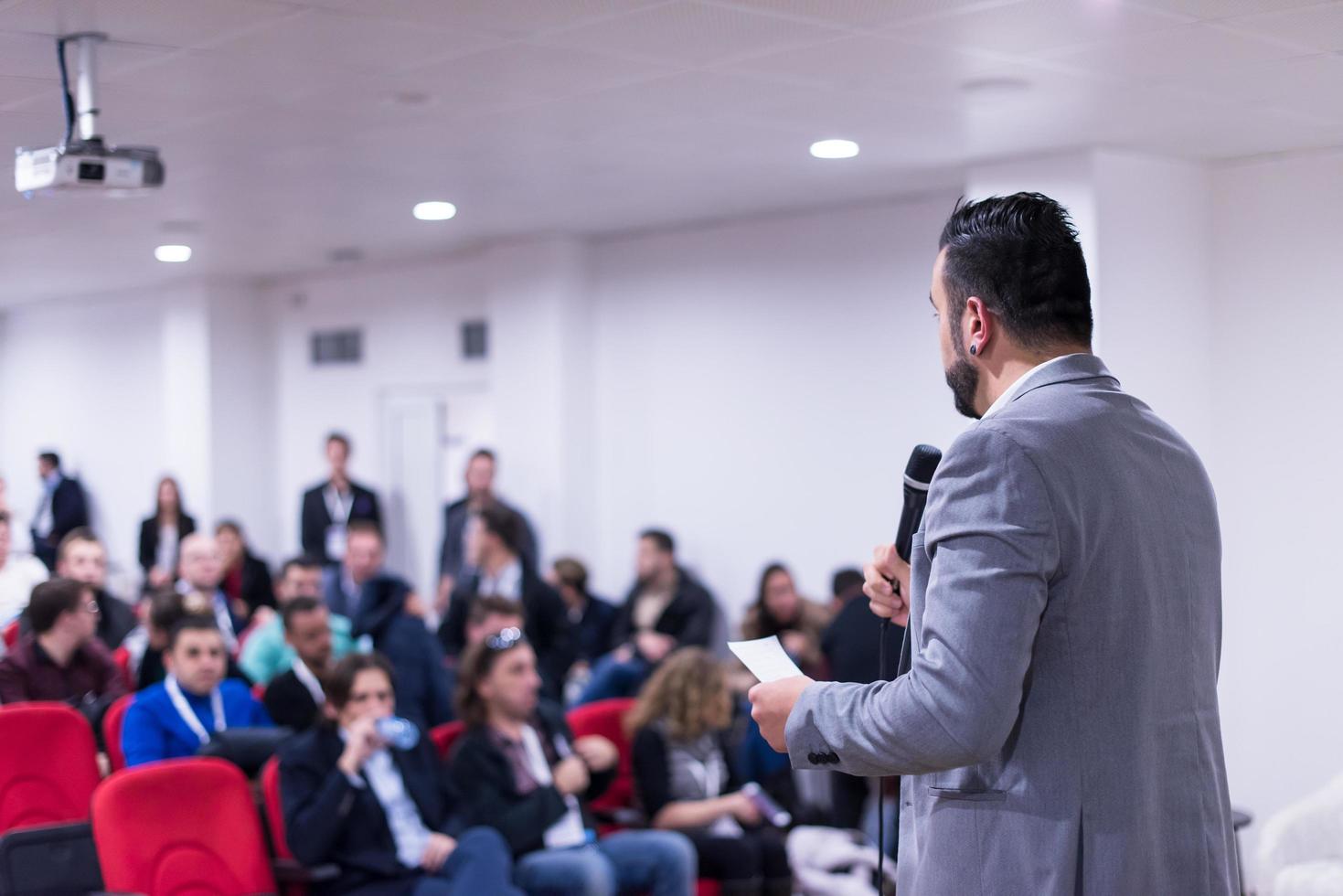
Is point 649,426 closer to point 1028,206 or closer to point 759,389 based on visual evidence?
point 759,389

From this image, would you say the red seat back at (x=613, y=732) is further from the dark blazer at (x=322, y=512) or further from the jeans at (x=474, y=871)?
the dark blazer at (x=322, y=512)

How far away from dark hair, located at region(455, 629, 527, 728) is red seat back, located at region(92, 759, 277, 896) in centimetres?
76

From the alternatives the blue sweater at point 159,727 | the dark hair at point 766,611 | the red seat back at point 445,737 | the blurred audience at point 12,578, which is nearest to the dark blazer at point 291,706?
the blue sweater at point 159,727

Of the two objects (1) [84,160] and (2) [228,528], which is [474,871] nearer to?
(1) [84,160]

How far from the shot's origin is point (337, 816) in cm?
425

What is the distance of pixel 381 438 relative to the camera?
10.1 metres

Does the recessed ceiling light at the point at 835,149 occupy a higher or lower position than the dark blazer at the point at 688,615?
higher

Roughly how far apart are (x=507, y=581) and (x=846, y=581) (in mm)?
1759

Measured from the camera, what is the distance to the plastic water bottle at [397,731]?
14.4ft

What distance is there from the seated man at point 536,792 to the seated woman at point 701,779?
176 millimetres

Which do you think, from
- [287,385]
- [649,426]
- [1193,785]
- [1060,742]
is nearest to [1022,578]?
[1060,742]

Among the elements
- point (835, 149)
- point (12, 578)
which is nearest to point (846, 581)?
point (835, 149)

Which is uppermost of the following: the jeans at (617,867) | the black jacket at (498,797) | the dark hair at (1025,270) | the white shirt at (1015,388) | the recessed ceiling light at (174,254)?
the recessed ceiling light at (174,254)

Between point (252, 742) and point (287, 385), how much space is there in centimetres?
637
